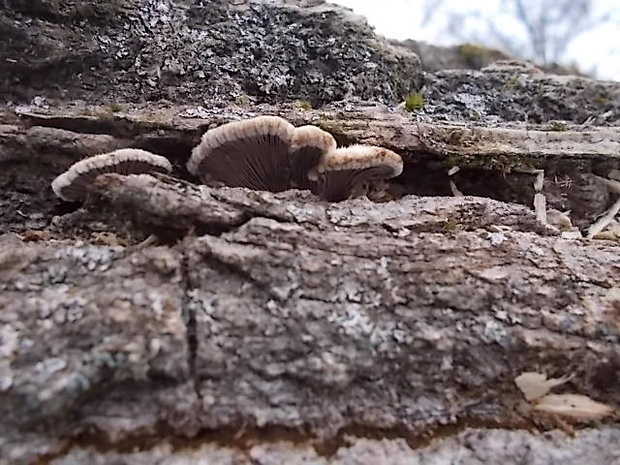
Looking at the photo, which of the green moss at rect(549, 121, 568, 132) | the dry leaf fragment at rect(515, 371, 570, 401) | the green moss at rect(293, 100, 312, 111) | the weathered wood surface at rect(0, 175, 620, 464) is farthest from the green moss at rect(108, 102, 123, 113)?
the green moss at rect(549, 121, 568, 132)

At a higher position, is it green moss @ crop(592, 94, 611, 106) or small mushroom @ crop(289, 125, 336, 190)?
green moss @ crop(592, 94, 611, 106)

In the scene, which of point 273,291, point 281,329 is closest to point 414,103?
point 273,291

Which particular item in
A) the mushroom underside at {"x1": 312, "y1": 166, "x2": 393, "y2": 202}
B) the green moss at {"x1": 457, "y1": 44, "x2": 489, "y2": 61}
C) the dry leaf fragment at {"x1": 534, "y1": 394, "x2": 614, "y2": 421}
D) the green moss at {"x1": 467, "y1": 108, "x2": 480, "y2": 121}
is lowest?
the dry leaf fragment at {"x1": 534, "y1": 394, "x2": 614, "y2": 421}

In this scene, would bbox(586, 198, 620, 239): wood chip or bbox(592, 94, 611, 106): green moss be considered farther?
bbox(592, 94, 611, 106): green moss

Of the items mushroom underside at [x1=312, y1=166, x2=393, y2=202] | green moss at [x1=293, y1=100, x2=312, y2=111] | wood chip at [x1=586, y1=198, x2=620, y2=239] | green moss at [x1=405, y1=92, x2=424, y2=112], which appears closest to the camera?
mushroom underside at [x1=312, y1=166, x2=393, y2=202]

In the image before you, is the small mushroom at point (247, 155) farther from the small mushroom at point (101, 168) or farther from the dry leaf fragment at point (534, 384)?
the dry leaf fragment at point (534, 384)

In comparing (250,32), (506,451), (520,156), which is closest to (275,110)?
(250,32)

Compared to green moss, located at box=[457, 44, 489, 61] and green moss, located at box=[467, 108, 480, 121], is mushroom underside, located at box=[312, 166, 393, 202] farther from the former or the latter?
green moss, located at box=[457, 44, 489, 61]
